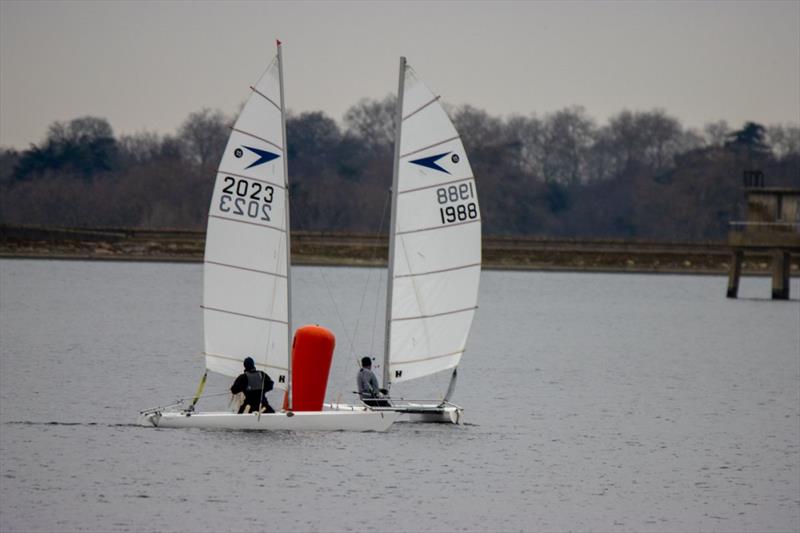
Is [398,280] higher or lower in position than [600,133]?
lower

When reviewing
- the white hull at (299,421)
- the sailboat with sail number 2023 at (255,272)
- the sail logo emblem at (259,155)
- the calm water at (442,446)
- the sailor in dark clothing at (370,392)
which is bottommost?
the calm water at (442,446)

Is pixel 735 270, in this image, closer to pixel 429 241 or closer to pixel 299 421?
pixel 429 241

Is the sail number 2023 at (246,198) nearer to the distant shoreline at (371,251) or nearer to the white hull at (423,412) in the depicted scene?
the white hull at (423,412)

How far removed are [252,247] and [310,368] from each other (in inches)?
111

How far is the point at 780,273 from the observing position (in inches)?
3467

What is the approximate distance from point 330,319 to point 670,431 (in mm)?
41955

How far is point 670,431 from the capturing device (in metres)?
41.6

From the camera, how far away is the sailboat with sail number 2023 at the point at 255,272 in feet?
112

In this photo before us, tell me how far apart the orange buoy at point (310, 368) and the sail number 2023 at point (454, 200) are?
3709mm

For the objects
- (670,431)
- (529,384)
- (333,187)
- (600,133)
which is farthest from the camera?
(600,133)

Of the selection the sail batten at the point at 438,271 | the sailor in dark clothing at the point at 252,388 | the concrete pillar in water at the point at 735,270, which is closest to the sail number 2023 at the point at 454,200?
the sail batten at the point at 438,271

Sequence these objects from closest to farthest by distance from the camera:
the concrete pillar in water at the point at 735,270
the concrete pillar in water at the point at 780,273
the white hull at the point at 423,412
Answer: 1. the white hull at the point at 423,412
2. the concrete pillar in water at the point at 780,273
3. the concrete pillar in water at the point at 735,270

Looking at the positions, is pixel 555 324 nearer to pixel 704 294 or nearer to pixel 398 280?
pixel 704 294

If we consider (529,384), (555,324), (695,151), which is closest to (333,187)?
(695,151)
